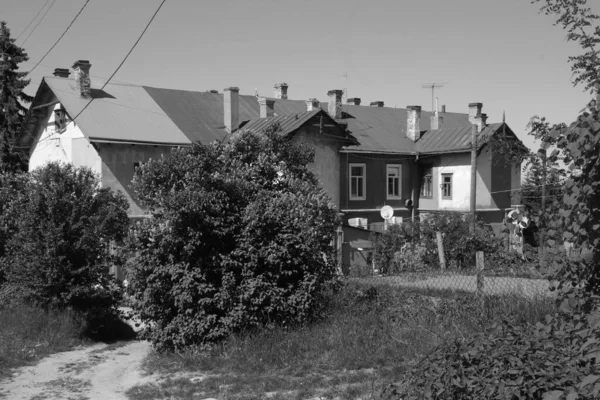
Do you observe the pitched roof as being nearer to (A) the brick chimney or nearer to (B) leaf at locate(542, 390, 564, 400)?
(A) the brick chimney

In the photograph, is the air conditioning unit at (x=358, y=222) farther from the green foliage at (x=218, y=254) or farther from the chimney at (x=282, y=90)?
the green foliage at (x=218, y=254)

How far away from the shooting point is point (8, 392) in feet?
28.7

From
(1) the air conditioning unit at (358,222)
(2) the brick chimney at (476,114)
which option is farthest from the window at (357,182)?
(2) the brick chimney at (476,114)

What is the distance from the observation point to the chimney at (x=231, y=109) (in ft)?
103

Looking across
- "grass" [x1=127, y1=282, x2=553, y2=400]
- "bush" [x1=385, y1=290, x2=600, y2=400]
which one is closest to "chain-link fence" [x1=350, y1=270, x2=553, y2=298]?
"grass" [x1=127, y1=282, x2=553, y2=400]

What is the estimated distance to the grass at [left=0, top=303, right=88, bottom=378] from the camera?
11594mm

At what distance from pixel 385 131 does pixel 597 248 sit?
33134 mm

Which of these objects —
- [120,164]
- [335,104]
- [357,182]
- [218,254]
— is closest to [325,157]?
[357,182]

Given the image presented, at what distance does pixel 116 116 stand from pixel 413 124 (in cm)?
1700

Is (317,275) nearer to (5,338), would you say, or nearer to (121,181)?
(5,338)

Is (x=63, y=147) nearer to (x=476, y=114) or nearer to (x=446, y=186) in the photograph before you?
(x=446, y=186)

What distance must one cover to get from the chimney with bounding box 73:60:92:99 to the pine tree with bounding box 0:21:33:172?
15.3 feet

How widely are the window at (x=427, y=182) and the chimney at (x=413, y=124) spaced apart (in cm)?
220

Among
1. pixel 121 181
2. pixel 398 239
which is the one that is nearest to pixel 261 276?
pixel 398 239
